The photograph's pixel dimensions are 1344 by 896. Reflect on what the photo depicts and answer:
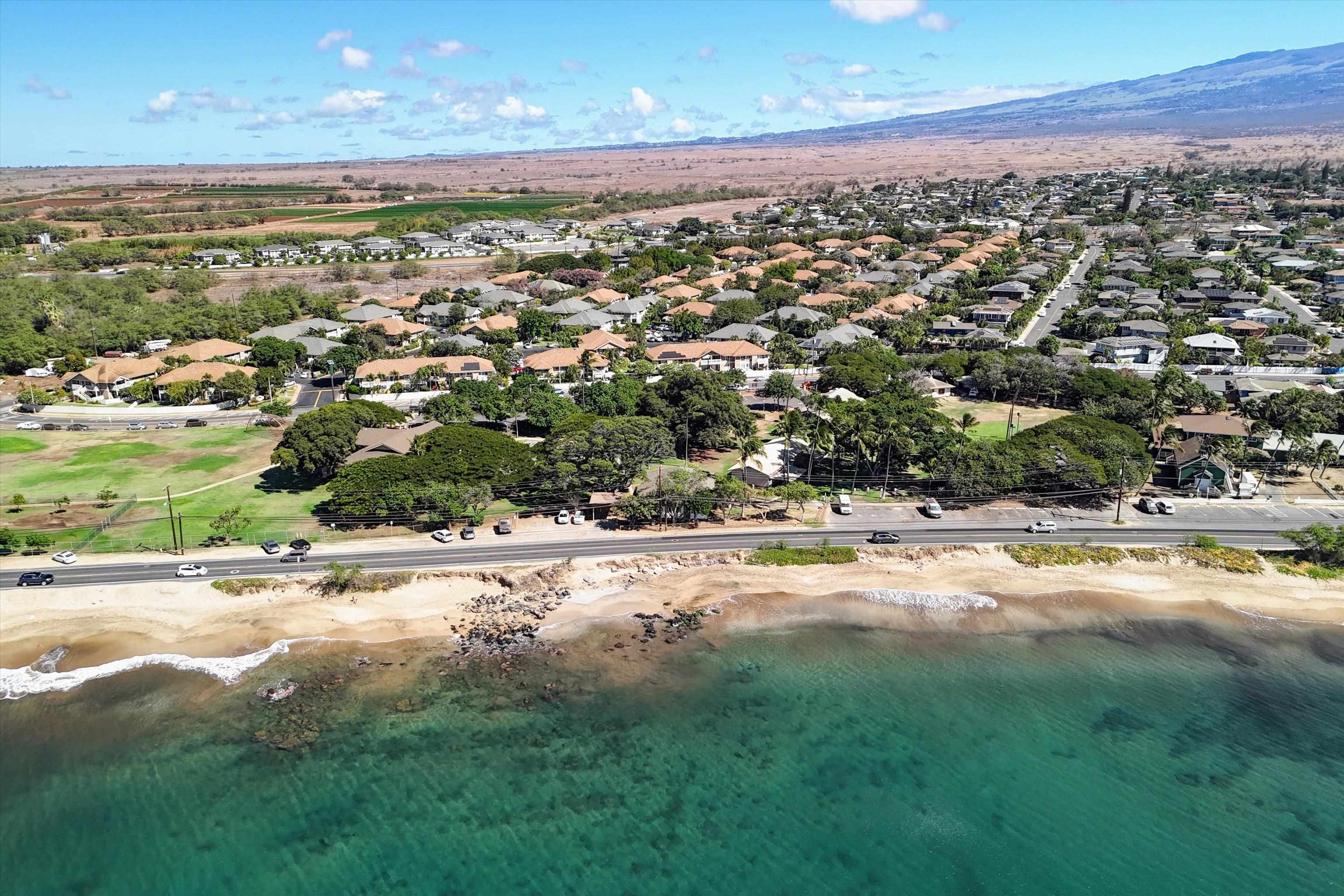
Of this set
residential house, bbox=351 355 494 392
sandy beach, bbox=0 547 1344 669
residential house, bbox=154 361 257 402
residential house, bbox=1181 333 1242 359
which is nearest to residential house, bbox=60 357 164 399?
residential house, bbox=154 361 257 402

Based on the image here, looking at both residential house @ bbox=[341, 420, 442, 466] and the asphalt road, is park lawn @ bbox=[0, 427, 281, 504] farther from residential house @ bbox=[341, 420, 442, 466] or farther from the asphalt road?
the asphalt road

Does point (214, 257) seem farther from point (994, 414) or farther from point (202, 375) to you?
point (994, 414)

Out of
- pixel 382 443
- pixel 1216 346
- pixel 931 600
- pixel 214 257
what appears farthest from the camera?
pixel 214 257

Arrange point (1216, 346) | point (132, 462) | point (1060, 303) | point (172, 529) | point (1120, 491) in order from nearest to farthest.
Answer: point (172, 529) < point (1120, 491) < point (132, 462) < point (1216, 346) < point (1060, 303)

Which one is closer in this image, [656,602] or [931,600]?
[656,602]

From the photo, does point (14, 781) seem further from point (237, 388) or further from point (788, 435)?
point (237, 388)

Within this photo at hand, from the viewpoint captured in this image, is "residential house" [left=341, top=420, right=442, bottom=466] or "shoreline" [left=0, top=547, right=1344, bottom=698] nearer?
"shoreline" [left=0, top=547, right=1344, bottom=698]

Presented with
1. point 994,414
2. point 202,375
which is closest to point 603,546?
point 994,414
